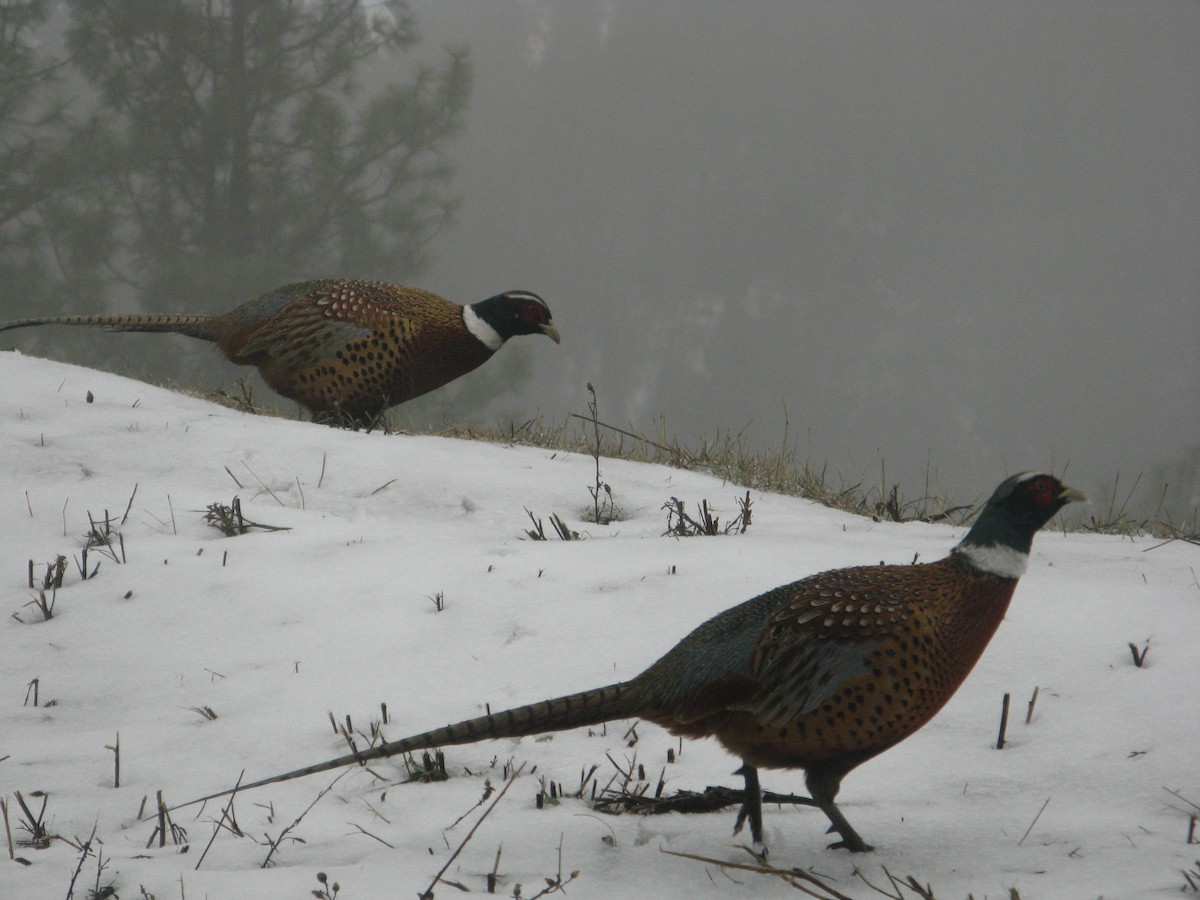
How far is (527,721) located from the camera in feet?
8.05

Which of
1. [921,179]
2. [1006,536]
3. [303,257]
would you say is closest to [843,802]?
[1006,536]

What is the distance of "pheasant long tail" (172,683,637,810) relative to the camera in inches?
94.5

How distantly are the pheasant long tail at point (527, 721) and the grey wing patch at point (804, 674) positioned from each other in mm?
313

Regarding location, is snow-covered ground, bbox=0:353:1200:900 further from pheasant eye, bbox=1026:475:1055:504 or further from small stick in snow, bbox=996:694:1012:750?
pheasant eye, bbox=1026:475:1055:504

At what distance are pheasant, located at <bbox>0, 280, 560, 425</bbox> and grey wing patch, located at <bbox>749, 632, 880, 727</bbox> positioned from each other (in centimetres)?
411

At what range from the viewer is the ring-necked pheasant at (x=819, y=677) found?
2.46 metres

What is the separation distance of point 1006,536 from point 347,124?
2000 cm

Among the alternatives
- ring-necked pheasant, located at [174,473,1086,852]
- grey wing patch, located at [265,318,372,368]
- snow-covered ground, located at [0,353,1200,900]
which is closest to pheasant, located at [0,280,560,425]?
grey wing patch, located at [265,318,372,368]

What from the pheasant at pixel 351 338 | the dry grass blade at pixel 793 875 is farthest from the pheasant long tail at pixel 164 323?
the dry grass blade at pixel 793 875

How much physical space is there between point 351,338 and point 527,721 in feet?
13.2

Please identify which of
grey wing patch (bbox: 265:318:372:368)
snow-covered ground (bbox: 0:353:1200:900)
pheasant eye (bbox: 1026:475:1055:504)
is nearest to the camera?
snow-covered ground (bbox: 0:353:1200:900)

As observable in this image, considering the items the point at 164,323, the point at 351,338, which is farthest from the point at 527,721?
the point at 164,323

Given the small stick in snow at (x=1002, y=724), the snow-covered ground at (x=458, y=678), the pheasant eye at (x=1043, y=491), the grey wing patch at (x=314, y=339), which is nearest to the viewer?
the snow-covered ground at (x=458, y=678)

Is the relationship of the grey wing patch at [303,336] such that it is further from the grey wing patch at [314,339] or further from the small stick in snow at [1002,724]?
the small stick in snow at [1002,724]
